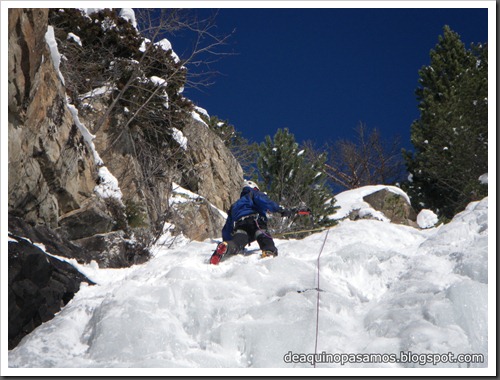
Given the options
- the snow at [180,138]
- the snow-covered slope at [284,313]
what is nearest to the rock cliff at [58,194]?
the snow-covered slope at [284,313]

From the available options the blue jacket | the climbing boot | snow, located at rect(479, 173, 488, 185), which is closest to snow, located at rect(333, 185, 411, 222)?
snow, located at rect(479, 173, 488, 185)

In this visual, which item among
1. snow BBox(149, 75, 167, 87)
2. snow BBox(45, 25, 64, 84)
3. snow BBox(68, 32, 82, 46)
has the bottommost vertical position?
snow BBox(45, 25, 64, 84)

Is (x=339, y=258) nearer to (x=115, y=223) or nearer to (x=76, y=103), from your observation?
(x=115, y=223)

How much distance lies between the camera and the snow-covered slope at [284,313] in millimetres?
4582

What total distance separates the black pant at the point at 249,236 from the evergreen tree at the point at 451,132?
7488 mm

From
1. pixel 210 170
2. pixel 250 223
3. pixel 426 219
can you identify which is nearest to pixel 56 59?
pixel 250 223

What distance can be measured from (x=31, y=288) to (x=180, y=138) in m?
9.40

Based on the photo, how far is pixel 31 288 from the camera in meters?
5.61

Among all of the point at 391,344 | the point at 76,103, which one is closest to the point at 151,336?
the point at 391,344

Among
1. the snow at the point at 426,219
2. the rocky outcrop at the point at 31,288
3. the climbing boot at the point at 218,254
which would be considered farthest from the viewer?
the snow at the point at 426,219

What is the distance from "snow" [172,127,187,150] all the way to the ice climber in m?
7.03

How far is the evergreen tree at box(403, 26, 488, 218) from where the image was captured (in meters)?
14.4

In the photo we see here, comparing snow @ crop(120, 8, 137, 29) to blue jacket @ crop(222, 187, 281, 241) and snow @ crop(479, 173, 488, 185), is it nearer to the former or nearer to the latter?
blue jacket @ crop(222, 187, 281, 241)

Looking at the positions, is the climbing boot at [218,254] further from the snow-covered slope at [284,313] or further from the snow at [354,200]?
the snow at [354,200]
